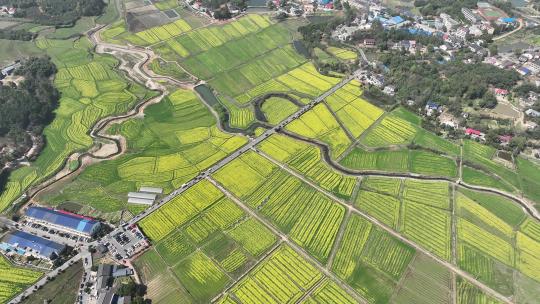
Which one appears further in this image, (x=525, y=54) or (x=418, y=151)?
(x=525, y=54)

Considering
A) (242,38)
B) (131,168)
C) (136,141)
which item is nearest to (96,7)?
(242,38)

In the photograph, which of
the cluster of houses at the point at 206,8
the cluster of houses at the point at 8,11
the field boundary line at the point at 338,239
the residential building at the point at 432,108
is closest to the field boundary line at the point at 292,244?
the field boundary line at the point at 338,239

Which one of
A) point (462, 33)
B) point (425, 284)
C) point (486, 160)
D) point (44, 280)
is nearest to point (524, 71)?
point (462, 33)

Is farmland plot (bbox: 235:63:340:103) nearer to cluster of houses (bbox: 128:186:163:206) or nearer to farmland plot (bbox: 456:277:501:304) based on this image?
cluster of houses (bbox: 128:186:163:206)

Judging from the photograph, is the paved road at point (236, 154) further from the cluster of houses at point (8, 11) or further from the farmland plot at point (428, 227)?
the cluster of houses at point (8, 11)

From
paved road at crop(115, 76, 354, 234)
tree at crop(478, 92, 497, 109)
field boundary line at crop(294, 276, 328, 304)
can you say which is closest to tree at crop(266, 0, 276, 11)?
paved road at crop(115, 76, 354, 234)

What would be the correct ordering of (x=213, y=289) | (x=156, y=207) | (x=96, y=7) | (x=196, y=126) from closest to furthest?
(x=213, y=289) → (x=156, y=207) → (x=196, y=126) → (x=96, y=7)

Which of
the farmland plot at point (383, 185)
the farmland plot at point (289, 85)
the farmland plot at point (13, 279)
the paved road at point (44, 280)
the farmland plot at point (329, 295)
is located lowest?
the farmland plot at point (383, 185)

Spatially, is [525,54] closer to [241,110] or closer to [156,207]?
[241,110]
